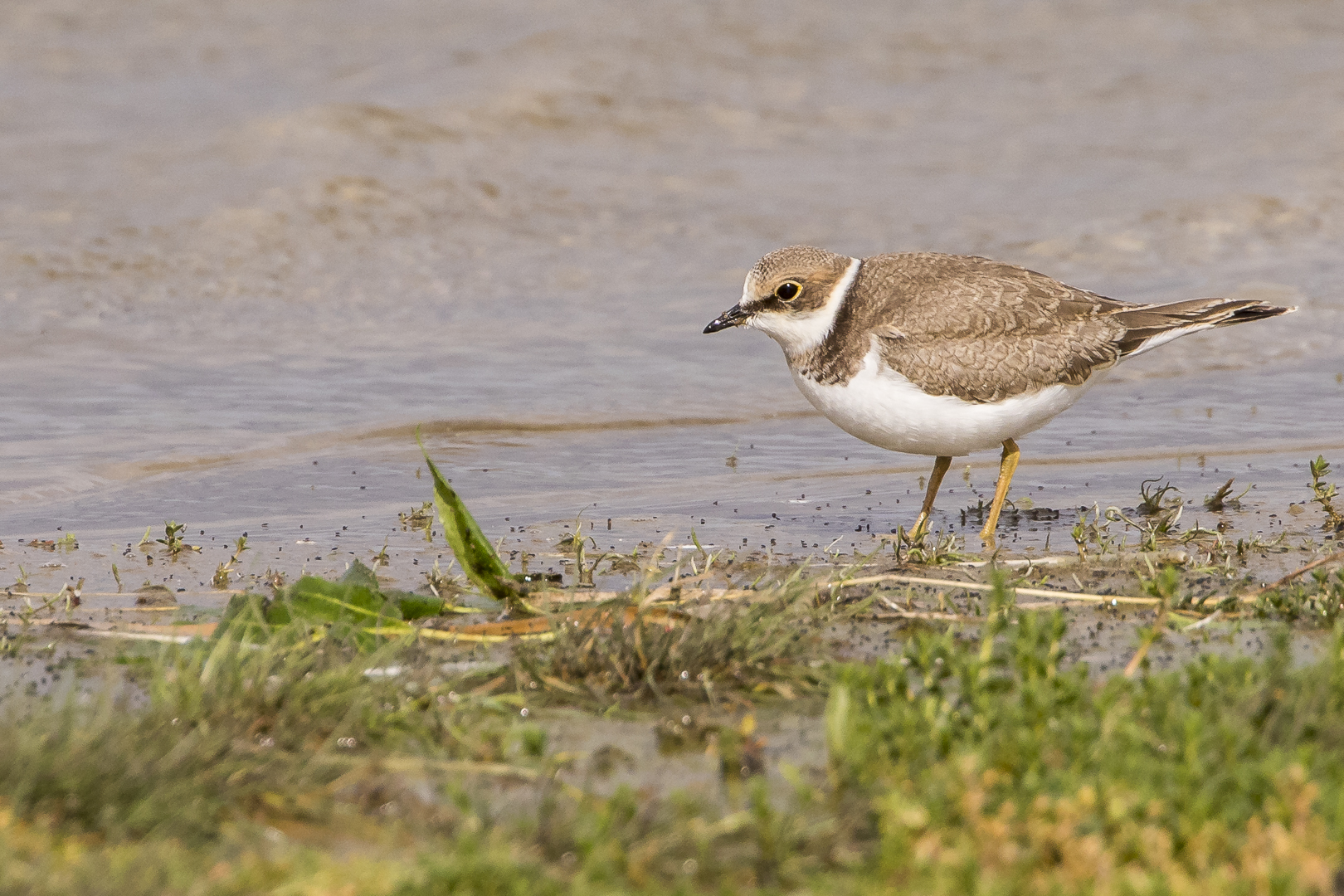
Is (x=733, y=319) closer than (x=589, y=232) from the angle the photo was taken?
Yes

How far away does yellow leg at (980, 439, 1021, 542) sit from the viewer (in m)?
6.18

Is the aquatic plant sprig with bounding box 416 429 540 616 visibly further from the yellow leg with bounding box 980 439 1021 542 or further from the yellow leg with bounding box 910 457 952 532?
the yellow leg with bounding box 980 439 1021 542

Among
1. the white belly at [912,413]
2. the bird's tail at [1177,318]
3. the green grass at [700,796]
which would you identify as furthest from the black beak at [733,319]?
the green grass at [700,796]

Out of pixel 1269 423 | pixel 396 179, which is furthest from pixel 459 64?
pixel 1269 423

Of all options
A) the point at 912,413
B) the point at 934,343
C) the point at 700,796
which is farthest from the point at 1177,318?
the point at 700,796

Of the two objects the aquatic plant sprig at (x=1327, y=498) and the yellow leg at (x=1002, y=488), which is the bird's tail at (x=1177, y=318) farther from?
the aquatic plant sprig at (x=1327, y=498)

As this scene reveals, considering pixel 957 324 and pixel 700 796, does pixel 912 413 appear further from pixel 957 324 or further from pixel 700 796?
pixel 700 796

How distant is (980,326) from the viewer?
21.0ft

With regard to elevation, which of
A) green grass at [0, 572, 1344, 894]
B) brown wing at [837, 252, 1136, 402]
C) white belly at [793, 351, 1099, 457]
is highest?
brown wing at [837, 252, 1136, 402]

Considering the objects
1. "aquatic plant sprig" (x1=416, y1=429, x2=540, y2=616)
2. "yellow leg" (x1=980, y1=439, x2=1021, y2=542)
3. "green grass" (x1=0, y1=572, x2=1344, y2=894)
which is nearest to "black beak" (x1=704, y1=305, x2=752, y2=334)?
"yellow leg" (x1=980, y1=439, x2=1021, y2=542)

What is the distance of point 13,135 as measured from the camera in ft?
42.4

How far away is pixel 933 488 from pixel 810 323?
3.09 feet

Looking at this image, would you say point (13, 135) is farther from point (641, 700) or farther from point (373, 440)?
point (641, 700)

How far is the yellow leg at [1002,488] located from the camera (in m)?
6.18
